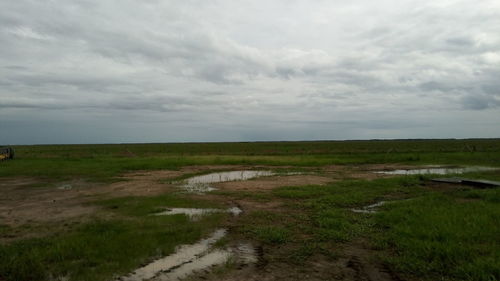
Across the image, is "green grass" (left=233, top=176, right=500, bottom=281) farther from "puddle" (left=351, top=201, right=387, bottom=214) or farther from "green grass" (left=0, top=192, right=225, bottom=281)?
"green grass" (left=0, top=192, right=225, bottom=281)

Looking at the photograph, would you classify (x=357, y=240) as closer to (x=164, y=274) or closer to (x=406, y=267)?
(x=406, y=267)

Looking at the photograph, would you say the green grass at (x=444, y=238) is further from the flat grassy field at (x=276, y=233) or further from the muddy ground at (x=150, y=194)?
the muddy ground at (x=150, y=194)

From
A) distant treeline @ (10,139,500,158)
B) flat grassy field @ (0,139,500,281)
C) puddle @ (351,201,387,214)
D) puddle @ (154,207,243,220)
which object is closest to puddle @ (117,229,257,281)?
flat grassy field @ (0,139,500,281)

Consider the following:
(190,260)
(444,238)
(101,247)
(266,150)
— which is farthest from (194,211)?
(266,150)

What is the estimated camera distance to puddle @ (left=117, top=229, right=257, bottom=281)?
548cm

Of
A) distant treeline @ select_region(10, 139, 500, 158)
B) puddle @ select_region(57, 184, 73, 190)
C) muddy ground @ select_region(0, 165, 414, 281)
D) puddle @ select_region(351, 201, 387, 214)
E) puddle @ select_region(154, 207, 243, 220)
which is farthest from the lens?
distant treeline @ select_region(10, 139, 500, 158)

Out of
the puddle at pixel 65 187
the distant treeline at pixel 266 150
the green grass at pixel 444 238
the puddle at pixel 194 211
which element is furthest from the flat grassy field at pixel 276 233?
the distant treeline at pixel 266 150

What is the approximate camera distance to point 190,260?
6.19 m

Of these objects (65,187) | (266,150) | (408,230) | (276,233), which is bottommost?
(65,187)

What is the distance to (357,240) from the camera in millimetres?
7387

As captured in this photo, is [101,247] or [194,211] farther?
[194,211]

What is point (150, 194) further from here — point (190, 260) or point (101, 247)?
point (190, 260)

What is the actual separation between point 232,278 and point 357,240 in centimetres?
360

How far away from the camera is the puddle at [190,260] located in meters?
5.48
